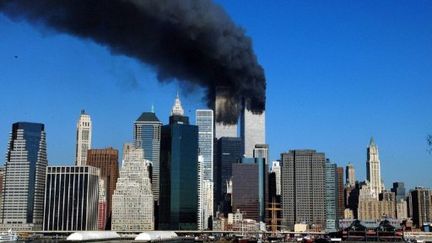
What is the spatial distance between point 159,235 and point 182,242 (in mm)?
23707

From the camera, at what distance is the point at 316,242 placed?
135000 millimetres

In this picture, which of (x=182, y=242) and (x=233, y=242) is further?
(x=182, y=242)

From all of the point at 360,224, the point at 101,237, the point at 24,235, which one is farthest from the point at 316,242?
the point at 24,235

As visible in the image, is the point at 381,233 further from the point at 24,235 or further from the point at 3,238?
the point at 24,235

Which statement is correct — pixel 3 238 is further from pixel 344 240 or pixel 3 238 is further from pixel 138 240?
pixel 344 240

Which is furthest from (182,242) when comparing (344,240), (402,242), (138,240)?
(402,242)

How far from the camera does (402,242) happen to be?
384ft

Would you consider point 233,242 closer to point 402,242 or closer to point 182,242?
point 182,242

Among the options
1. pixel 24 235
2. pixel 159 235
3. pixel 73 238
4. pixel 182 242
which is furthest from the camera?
pixel 24 235

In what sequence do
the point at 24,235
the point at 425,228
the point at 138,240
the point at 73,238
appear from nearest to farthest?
the point at 73,238 < the point at 138,240 < the point at 425,228 < the point at 24,235

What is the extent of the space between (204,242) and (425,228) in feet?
194

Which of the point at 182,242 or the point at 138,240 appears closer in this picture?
the point at 138,240

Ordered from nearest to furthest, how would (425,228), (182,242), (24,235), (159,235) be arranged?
(159,235)
(182,242)
(425,228)
(24,235)

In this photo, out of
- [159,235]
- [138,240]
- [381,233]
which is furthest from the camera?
[159,235]
